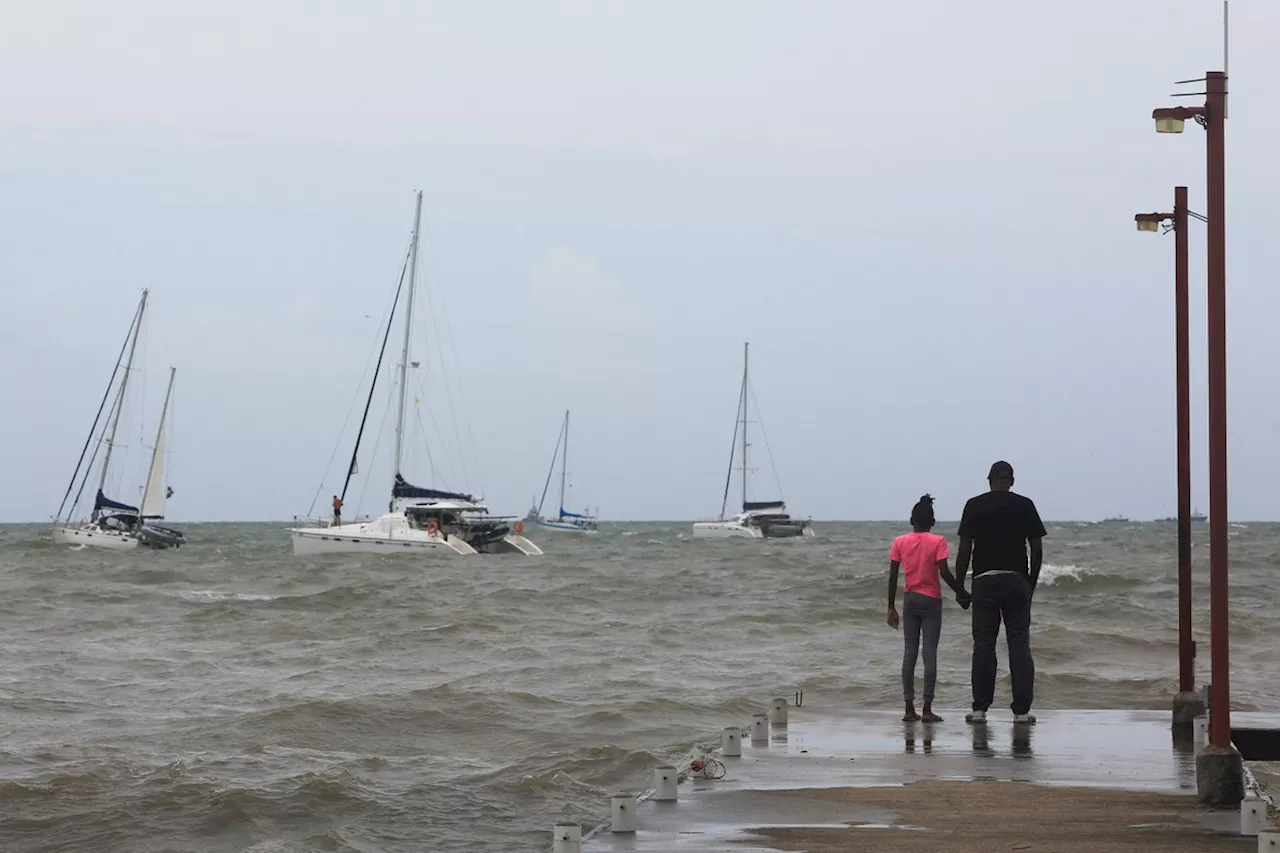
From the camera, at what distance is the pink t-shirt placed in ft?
36.4

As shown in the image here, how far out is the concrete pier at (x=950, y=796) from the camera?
7.39 metres

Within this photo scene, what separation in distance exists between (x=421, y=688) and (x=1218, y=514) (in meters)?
12.6

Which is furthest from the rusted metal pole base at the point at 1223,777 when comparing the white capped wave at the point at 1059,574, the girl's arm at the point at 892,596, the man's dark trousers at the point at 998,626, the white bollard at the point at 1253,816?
the white capped wave at the point at 1059,574

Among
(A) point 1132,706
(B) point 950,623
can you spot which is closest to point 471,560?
(B) point 950,623

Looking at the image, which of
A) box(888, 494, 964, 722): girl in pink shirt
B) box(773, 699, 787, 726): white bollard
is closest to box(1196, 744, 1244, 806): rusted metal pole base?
box(888, 494, 964, 722): girl in pink shirt

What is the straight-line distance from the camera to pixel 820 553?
78250 mm

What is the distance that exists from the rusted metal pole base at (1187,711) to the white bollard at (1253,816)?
3.85 meters

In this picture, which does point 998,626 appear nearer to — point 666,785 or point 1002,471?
point 1002,471

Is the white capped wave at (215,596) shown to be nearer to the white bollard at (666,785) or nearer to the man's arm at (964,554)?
the man's arm at (964,554)

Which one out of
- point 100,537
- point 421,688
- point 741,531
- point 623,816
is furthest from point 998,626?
point 741,531

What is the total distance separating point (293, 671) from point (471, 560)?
114ft

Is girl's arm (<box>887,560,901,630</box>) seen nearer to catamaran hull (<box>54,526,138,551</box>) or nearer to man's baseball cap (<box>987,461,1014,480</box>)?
man's baseball cap (<box>987,461,1014,480</box>)

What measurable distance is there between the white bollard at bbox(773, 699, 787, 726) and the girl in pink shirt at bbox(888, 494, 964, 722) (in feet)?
3.31

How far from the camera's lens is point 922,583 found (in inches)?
446
